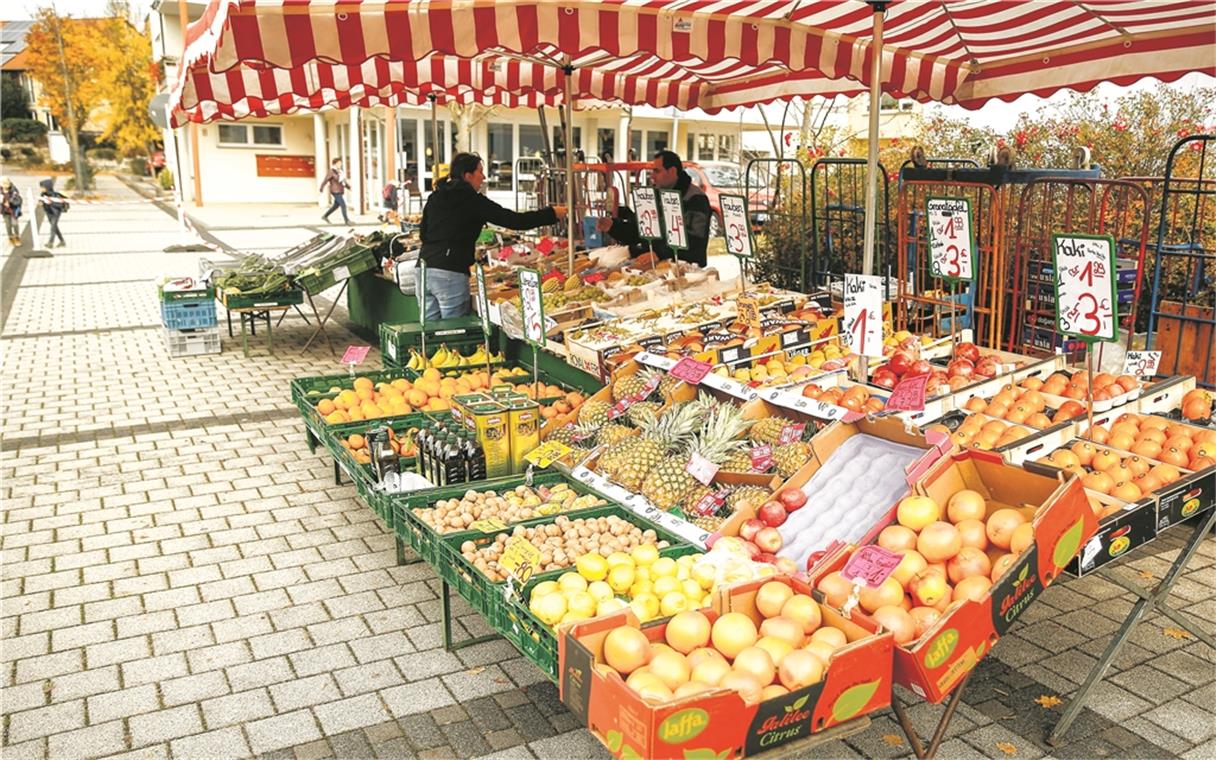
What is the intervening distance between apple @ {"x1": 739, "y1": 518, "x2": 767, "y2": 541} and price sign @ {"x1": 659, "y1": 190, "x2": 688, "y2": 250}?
463 centimetres

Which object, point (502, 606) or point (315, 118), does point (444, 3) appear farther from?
point (315, 118)

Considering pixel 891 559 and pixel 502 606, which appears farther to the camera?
pixel 502 606

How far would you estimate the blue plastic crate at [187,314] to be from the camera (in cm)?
981

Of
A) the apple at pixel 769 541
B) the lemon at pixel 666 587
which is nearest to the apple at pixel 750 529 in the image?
the apple at pixel 769 541

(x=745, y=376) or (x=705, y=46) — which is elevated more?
(x=705, y=46)

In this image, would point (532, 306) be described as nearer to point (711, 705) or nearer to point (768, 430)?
point (768, 430)

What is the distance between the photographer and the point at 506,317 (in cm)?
647

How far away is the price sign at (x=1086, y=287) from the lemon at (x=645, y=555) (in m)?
2.08

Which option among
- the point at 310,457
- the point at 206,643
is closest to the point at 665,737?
the point at 206,643

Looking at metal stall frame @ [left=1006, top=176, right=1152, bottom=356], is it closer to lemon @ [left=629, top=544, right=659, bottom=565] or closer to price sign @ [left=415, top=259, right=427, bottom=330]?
lemon @ [left=629, top=544, right=659, bottom=565]

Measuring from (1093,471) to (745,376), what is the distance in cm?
201

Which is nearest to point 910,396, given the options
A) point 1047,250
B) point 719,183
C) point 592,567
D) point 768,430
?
point 768,430

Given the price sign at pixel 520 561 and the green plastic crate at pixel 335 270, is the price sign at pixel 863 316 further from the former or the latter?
the green plastic crate at pixel 335 270

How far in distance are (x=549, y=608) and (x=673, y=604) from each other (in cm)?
44
